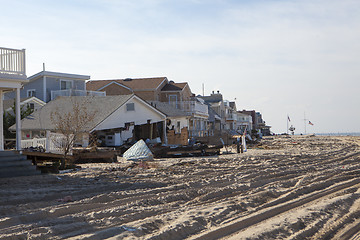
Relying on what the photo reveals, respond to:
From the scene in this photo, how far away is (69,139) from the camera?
18969mm

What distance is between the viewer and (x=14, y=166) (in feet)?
51.1

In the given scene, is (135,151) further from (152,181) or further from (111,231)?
(111,231)

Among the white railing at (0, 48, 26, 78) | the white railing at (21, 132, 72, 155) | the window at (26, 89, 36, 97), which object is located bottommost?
the white railing at (21, 132, 72, 155)

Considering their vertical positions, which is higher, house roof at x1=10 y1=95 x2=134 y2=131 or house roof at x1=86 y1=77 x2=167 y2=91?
house roof at x1=86 y1=77 x2=167 y2=91

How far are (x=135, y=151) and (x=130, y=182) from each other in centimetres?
1011

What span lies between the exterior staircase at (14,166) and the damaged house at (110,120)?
33.1 feet

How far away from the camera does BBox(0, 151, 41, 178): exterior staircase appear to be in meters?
15.1

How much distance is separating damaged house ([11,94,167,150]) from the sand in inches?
560

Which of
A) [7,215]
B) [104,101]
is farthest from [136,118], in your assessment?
[7,215]

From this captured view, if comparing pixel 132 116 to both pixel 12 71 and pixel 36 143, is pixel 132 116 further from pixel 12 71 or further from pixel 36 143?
pixel 12 71

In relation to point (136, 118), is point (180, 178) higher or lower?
lower

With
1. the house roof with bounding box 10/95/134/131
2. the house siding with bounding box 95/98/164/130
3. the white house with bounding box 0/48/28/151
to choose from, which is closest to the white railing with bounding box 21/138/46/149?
the white house with bounding box 0/48/28/151

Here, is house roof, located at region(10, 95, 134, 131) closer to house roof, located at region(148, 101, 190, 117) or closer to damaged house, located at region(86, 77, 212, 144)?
house roof, located at region(148, 101, 190, 117)

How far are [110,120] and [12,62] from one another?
12.7 meters
